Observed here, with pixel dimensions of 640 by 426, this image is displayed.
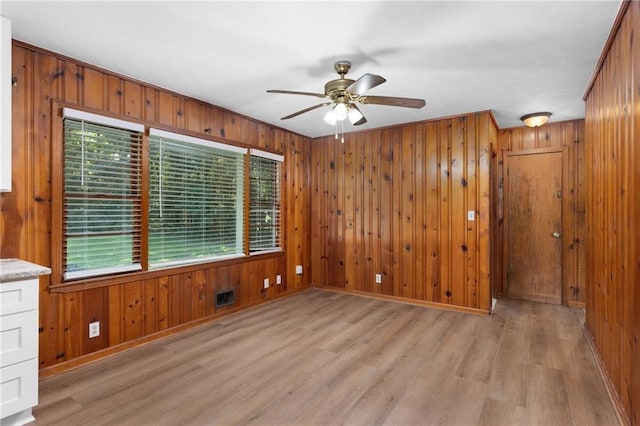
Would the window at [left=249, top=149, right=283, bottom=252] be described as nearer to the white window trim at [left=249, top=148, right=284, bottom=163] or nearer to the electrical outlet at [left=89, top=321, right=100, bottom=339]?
the white window trim at [left=249, top=148, right=284, bottom=163]

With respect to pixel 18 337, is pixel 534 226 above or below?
above

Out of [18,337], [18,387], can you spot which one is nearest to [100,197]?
[18,337]

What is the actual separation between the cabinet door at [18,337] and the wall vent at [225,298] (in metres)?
1.89

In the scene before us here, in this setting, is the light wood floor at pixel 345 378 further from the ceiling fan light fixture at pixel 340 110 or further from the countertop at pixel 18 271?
the ceiling fan light fixture at pixel 340 110

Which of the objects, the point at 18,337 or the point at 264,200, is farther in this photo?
the point at 264,200

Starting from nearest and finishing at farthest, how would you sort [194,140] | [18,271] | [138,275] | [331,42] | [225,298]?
[18,271] → [331,42] → [138,275] → [194,140] → [225,298]

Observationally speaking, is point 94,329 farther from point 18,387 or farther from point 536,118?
point 536,118

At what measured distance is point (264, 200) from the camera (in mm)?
4492

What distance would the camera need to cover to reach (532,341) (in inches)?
123

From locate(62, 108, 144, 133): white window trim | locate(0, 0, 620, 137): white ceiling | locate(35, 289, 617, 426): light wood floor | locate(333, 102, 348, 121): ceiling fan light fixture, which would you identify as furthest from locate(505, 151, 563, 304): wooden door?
locate(62, 108, 144, 133): white window trim

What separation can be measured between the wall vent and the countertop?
1.94 metres

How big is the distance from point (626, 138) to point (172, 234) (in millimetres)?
3721

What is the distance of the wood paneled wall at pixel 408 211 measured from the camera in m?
4.00

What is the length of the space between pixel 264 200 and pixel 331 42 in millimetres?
2567
